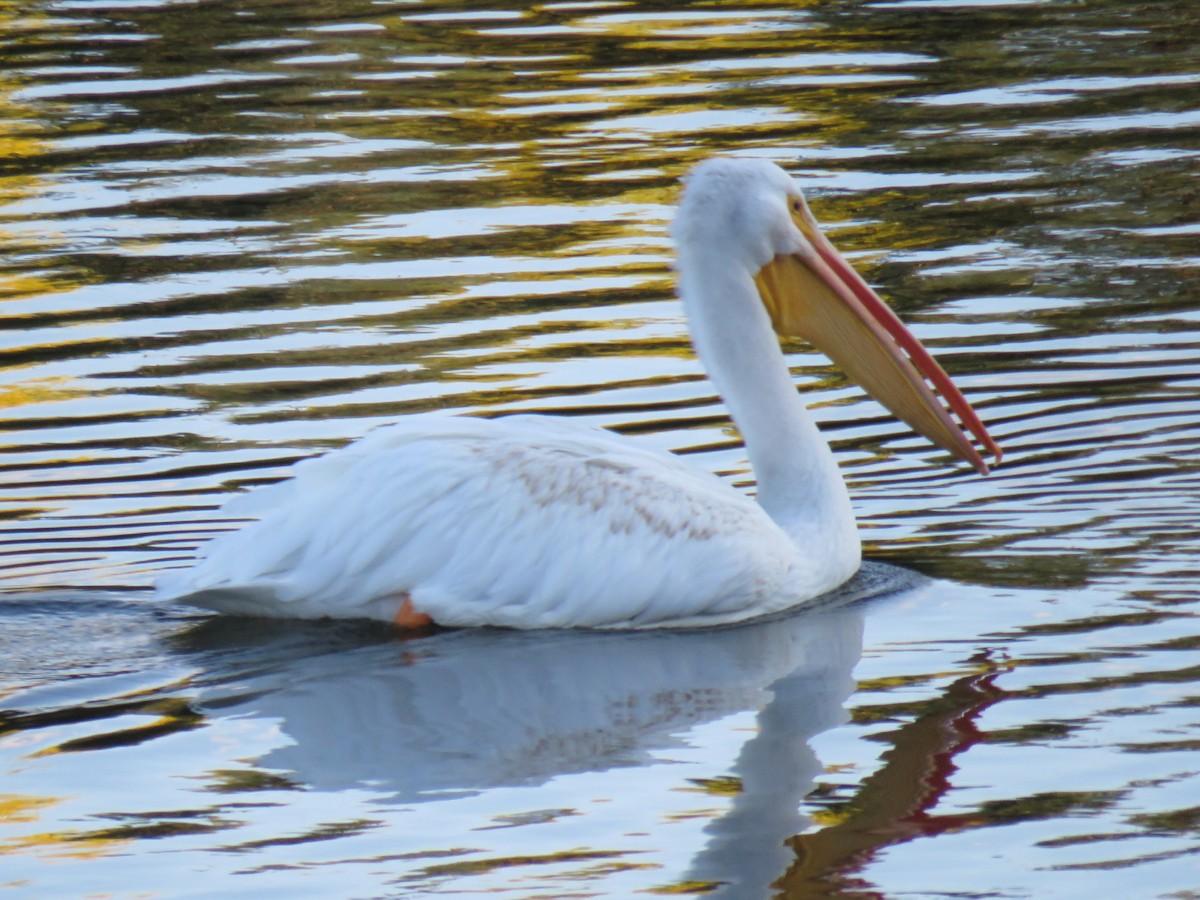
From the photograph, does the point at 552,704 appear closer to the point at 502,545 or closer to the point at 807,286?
the point at 502,545

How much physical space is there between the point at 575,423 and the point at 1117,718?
1657 millimetres

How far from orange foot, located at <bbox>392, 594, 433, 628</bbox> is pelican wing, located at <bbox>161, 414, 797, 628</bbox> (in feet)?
0.09

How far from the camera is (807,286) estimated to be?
224 inches

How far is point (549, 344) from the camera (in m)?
7.53

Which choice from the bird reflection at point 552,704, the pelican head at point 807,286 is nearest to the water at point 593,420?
the bird reflection at point 552,704

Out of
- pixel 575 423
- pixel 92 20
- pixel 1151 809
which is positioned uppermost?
pixel 92 20

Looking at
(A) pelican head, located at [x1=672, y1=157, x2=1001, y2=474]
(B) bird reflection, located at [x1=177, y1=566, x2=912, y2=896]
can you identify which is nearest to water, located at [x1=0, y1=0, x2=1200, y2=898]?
(B) bird reflection, located at [x1=177, y1=566, x2=912, y2=896]

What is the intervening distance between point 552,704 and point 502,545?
0.64m

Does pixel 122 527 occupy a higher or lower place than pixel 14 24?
lower

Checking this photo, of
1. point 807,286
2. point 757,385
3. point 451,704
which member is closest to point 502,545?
point 451,704

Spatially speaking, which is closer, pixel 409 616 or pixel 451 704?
pixel 451 704

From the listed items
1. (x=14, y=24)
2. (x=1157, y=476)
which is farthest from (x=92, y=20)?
(x=1157, y=476)

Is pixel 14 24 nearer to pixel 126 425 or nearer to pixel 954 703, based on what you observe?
pixel 126 425

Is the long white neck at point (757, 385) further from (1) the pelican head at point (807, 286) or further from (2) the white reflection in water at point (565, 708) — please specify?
(2) the white reflection in water at point (565, 708)
